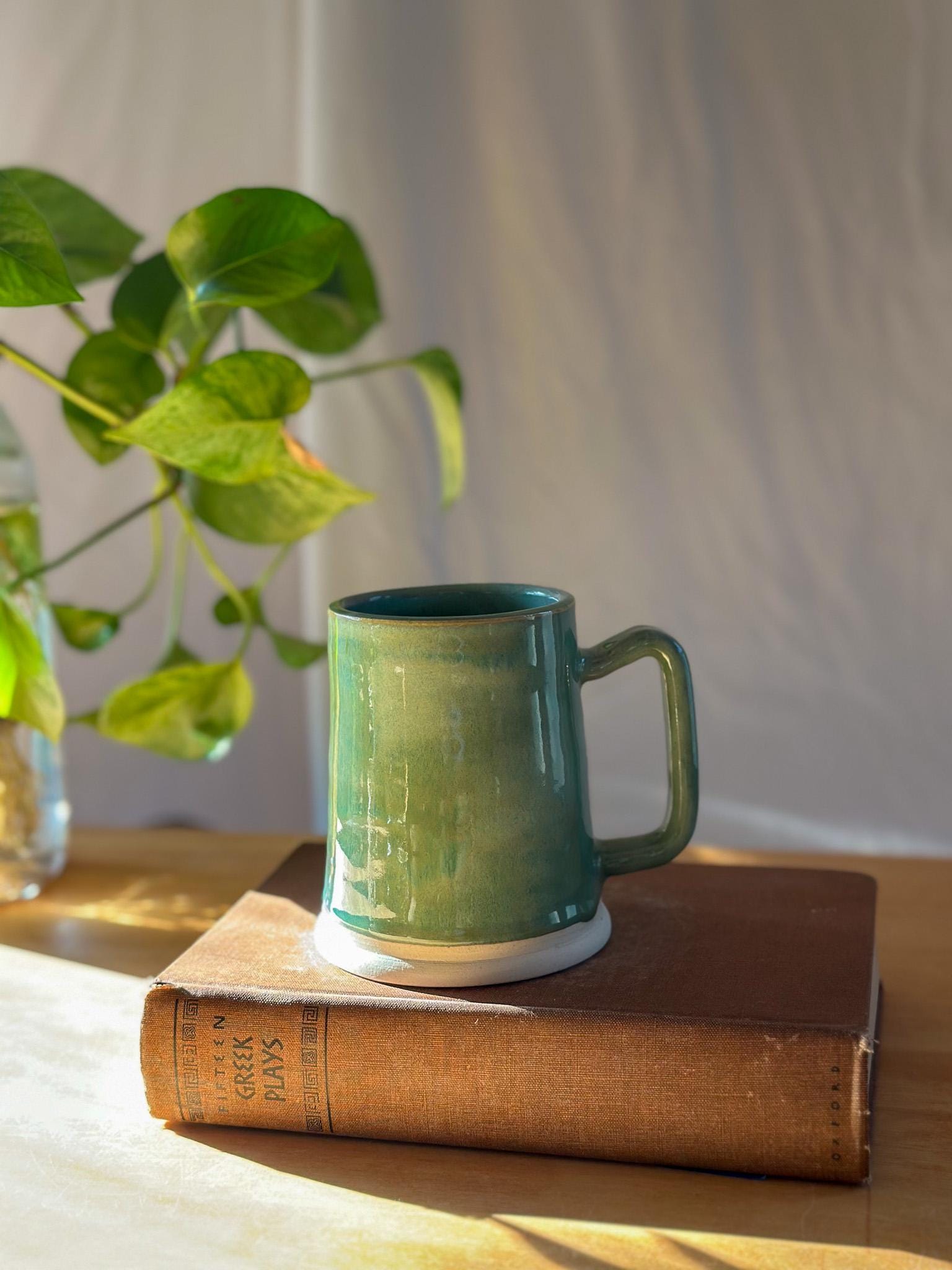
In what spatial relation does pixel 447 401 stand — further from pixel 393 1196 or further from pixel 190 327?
pixel 393 1196

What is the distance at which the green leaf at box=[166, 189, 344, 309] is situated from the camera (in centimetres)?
56

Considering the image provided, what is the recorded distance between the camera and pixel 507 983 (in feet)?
1.56

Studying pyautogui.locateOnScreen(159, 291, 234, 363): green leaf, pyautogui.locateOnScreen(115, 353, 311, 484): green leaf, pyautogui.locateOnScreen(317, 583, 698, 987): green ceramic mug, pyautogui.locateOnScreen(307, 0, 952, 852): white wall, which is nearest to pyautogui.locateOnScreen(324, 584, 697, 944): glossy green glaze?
pyautogui.locateOnScreen(317, 583, 698, 987): green ceramic mug

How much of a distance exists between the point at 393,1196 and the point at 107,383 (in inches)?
17.8

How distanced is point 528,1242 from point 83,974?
11.9 inches

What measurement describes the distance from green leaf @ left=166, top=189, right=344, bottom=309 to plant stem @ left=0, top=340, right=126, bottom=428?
12 cm

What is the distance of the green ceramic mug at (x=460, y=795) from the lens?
0.47 meters

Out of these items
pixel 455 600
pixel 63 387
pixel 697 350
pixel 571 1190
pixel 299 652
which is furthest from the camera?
pixel 697 350

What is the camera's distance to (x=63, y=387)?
665mm

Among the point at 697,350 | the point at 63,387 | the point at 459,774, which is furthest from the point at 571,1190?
the point at 697,350

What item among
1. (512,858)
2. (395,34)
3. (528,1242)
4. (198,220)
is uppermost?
(395,34)

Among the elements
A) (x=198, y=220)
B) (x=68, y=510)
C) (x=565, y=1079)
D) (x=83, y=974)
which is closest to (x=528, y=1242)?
(x=565, y=1079)

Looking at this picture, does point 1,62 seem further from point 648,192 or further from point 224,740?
point 224,740

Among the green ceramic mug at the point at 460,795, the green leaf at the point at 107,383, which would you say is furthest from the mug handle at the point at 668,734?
the green leaf at the point at 107,383
